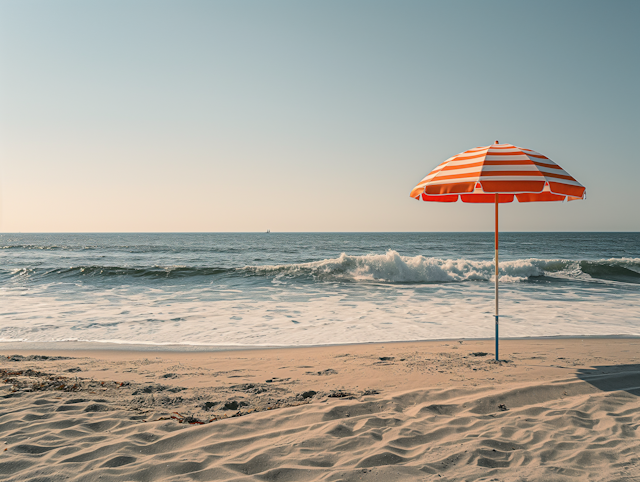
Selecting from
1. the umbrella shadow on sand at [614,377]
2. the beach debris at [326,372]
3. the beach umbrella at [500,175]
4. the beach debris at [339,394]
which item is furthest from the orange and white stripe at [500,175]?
the beach debris at [326,372]

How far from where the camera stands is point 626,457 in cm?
272

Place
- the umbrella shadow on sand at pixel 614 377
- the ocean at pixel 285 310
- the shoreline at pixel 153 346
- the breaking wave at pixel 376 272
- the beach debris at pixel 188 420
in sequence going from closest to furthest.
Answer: the beach debris at pixel 188 420 → the umbrella shadow on sand at pixel 614 377 → the shoreline at pixel 153 346 → the ocean at pixel 285 310 → the breaking wave at pixel 376 272

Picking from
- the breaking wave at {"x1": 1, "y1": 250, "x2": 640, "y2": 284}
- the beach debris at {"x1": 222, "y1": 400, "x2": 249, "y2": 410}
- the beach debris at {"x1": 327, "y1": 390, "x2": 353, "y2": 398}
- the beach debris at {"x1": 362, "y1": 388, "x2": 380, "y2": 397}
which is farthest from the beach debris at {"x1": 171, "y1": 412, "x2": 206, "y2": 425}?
the breaking wave at {"x1": 1, "y1": 250, "x2": 640, "y2": 284}

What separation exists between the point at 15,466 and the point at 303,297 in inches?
375

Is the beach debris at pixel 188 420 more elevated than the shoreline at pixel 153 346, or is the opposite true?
the beach debris at pixel 188 420

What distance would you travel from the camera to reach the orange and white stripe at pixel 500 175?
4059 mm

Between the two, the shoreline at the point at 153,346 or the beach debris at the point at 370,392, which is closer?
the beach debris at the point at 370,392

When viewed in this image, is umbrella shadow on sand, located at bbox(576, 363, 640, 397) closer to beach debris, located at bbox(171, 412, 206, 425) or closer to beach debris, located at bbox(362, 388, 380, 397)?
beach debris, located at bbox(362, 388, 380, 397)

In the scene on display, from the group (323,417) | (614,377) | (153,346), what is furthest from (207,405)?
(614,377)

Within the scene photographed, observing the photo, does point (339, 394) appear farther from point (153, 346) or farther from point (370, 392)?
point (153, 346)

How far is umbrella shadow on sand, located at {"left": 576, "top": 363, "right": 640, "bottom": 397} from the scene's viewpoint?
13.8 ft

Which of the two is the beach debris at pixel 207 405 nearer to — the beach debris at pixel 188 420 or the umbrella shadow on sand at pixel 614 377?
the beach debris at pixel 188 420

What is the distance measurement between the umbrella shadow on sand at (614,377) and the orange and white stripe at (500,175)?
7.16 ft

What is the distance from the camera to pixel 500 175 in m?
4.10
